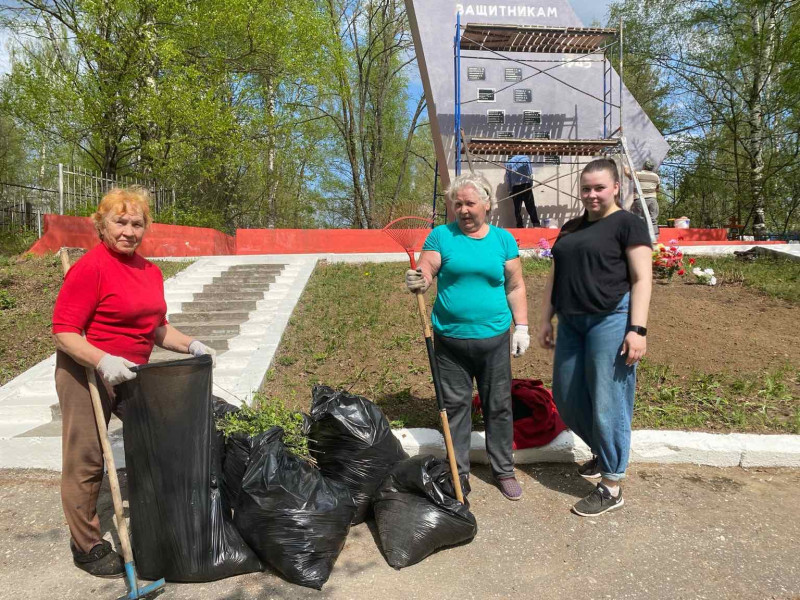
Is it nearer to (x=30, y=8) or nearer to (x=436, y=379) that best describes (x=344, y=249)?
(x=436, y=379)

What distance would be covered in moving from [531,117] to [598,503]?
11.0 metres

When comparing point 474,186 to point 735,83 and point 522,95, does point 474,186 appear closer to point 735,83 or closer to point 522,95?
point 522,95

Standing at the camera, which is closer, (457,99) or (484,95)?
(457,99)

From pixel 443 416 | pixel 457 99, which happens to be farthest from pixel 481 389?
pixel 457 99

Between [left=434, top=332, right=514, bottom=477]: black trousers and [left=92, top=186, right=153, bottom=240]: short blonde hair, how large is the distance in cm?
170

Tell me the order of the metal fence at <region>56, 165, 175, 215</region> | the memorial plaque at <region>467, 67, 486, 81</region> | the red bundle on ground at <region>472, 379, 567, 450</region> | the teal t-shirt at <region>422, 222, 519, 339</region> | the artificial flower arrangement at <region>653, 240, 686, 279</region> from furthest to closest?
the memorial plaque at <region>467, 67, 486, 81</region> < the metal fence at <region>56, 165, 175, 215</region> < the artificial flower arrangement at <region>653, 240, 686, 279</region> < the red bundle on ground at <region>472, 379, 567, 450</region> < the teal t-shirt at <region>422, 222, 519, 339</region>

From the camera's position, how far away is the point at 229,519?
99.3 inches

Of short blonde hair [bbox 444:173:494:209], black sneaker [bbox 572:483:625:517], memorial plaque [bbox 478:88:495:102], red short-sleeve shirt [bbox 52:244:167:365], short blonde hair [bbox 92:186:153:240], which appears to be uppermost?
memorial plaque [bbox 478:88:495:102]

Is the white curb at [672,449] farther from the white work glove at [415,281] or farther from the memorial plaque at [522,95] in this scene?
the memorial plaque at [522,95]

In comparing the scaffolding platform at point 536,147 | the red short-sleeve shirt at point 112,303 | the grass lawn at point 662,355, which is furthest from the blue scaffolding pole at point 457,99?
the red short-sleeve shirt at point 112,303

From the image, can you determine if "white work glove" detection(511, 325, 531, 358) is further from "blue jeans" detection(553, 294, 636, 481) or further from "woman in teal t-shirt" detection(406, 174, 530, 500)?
"blue jeans" detection(553, 294, 636, 481)

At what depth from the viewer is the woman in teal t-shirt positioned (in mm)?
2939

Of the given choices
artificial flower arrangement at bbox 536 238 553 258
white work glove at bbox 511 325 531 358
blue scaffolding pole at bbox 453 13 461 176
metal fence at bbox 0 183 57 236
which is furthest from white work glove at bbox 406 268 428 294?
metal fence at bbox 0 183 57 236

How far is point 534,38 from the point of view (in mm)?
11578
